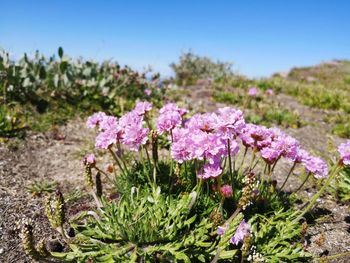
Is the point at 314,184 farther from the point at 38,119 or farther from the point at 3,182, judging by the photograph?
the point at 38,119

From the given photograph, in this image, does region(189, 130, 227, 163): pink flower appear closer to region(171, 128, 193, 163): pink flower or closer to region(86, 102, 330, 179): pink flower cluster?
region(86, 102, 330, 179): pink flower cluster

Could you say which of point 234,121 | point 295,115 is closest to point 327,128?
point 295,115

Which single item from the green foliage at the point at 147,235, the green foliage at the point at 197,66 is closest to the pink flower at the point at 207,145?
the green foliage at the point at 147,235

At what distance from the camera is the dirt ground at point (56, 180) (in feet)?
14.0

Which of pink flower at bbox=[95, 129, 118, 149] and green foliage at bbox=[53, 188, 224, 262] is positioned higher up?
pink flower at bbox=[95, 129, 118, 149]

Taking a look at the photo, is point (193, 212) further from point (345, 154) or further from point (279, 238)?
point (345, 154)

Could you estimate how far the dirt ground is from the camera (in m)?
4.28

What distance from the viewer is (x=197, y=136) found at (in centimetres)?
335

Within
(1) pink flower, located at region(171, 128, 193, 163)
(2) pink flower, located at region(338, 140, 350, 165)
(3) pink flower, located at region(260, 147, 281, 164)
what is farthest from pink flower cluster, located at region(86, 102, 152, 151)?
(2) pink flower, located at region(338, 140, 350, 165)

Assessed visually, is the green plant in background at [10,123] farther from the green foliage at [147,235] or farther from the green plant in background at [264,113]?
the green plant in background at [264,113]

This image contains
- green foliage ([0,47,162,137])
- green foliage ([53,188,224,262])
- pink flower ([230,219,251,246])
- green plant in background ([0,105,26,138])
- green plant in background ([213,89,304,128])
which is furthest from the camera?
green plant in background ([213,89,304,128])

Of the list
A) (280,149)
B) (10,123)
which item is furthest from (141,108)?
(10,123)

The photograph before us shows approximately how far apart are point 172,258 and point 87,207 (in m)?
1.87

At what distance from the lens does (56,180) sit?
231 inches
